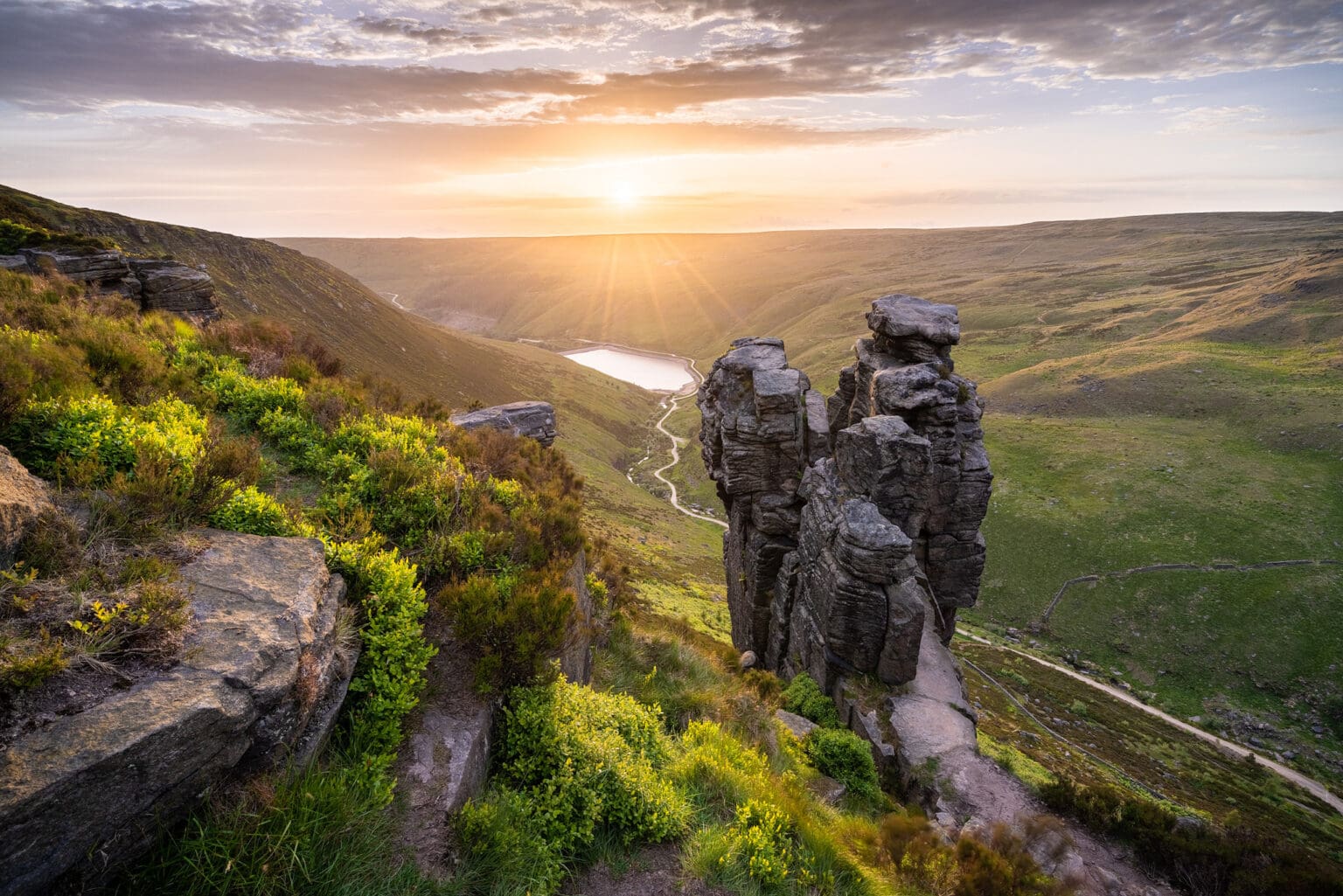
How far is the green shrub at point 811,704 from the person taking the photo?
22.5 m

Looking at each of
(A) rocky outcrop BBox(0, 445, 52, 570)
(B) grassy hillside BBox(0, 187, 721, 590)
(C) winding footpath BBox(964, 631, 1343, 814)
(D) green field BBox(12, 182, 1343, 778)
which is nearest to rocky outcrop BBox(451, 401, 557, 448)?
(D) green field BBox(12, 182, 1343, 778)

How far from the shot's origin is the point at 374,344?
101812 millimetres

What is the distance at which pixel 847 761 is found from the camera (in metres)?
17.8

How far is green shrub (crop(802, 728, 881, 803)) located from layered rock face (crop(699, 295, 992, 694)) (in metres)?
5.35

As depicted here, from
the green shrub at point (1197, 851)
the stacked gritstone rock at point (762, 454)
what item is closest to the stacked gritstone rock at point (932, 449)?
the stacked gritstone rock at point (762, 454)

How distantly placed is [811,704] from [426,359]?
351ft

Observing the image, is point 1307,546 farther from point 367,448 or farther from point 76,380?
point 76,380

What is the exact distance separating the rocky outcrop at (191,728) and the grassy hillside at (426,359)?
139 ft

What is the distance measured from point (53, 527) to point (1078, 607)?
66.3m

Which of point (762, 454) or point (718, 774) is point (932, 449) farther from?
point (718, 774)

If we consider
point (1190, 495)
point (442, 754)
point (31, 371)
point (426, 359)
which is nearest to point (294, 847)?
point (442, 754)

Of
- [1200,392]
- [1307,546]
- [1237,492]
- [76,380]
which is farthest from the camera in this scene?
[1200,392]

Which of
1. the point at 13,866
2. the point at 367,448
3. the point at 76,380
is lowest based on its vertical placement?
the point at 13,866

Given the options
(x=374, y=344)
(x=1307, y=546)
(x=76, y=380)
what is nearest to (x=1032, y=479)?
(x=1307, y=546)
